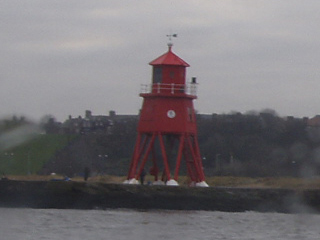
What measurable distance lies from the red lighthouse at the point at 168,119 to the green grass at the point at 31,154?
5694 millimetres

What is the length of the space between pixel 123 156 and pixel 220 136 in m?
5.83

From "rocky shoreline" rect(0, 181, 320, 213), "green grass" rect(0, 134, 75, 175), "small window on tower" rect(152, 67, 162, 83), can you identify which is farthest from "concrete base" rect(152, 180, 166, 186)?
"green grass" rect(0, 134, 75, 175)

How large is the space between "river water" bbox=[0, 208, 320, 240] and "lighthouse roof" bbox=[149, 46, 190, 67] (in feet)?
23.5

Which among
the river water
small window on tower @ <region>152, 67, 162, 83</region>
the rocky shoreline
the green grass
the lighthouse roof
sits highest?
the lighthouse roof

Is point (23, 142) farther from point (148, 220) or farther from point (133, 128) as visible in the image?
point (133, 128)

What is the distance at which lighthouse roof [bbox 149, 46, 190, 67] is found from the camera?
149 feet

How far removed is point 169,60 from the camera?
1793 inches

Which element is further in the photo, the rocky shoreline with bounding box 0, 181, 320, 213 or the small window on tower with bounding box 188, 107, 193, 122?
the small window on tower with bounding box 188, 107, 193, 122

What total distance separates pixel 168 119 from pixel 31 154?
1303 cm

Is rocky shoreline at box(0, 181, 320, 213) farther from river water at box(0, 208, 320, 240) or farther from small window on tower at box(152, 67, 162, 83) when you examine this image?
small window on tower at box(152, 67, 162, 83)

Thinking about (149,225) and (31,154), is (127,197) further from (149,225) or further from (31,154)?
(31,154)

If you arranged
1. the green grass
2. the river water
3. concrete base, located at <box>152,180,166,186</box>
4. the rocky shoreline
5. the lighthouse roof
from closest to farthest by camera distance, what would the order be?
the river water, the rocky shoreline, concrete base, located at <box>152,180,166,186</box>, the lighthouse roof, the green grass

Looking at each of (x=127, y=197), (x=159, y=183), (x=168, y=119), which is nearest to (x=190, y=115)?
(x=168, y=119)

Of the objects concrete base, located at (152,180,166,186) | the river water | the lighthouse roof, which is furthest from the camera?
the lighthouse roof
